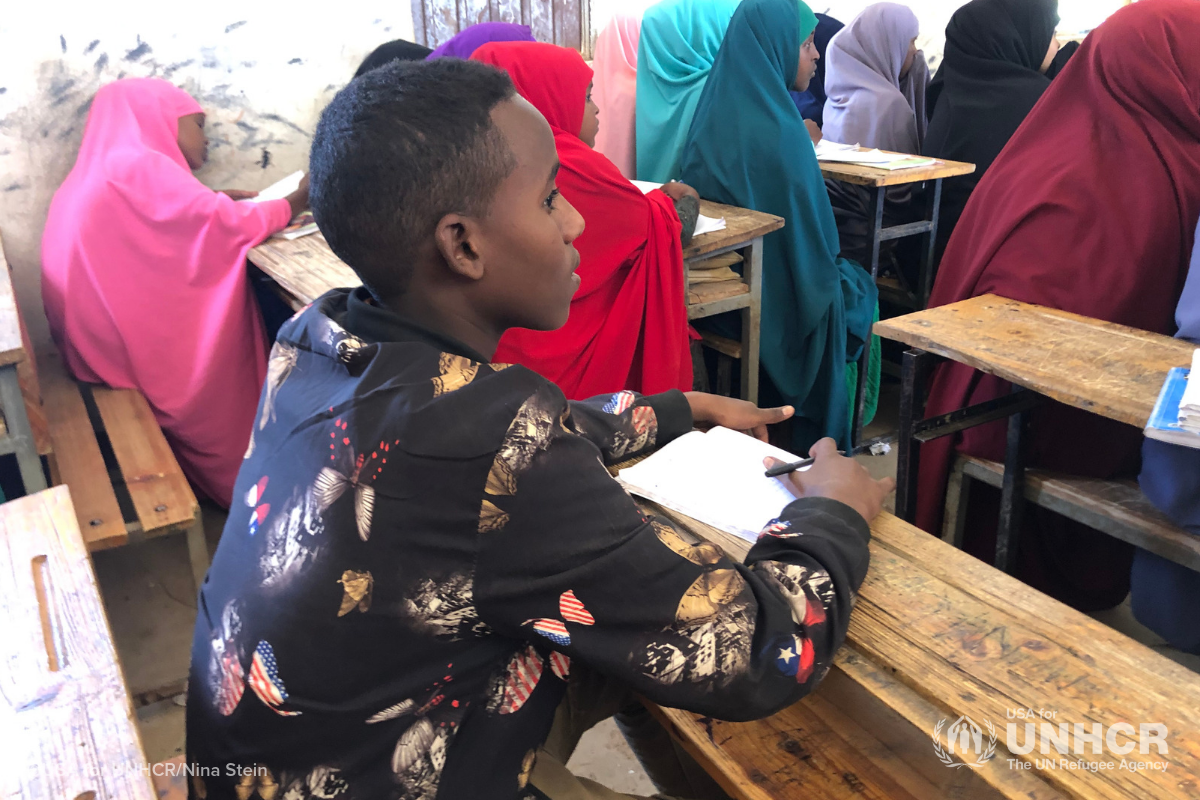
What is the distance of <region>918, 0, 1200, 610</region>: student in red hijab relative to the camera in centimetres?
183

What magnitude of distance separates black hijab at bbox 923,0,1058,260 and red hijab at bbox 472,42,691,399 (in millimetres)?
1734

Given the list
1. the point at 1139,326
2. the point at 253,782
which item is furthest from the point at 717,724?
the point at 1139,326

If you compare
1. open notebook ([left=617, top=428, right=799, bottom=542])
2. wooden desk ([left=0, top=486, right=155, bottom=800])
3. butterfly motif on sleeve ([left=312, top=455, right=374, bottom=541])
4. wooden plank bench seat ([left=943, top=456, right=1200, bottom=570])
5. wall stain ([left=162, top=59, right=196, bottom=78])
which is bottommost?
wooden plank bench seat ([left=943, top=456, right=1200, bottom=570])

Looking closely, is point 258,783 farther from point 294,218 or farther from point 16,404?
point 294,218

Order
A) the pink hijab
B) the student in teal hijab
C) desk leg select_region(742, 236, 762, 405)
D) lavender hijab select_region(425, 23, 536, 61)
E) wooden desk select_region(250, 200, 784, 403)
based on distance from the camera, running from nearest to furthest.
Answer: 1. wooden desk select_region(250, 200, 784, 403)
2. desk leg select_region(742, 236, 762, 405)
3. the student in teal hijab
4. lavender hijab select_region(425, 23, 536, 61)
5. the pink hijab

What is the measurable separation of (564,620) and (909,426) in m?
1.27

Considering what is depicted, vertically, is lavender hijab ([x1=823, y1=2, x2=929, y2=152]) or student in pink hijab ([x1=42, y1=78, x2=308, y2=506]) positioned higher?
lavender hijab ([x1=823, y1=2, x2=929, y2=152])

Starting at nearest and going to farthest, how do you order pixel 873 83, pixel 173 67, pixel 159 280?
pixel 159 280, pixel 173 67, pixel 873 83

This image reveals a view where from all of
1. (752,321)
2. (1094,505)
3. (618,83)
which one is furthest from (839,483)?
(618,83)

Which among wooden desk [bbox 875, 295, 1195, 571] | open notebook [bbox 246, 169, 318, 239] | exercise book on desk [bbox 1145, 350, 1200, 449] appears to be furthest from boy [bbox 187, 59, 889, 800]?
open notebook [bbox 246, 169, 318, 239]

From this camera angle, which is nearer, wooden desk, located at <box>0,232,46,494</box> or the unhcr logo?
the unhcr logo

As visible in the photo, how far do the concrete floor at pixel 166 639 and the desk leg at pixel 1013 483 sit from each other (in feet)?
1.60

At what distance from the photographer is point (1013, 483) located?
5.77 feet

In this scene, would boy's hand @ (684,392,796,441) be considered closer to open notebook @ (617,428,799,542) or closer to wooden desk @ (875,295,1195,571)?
open notebook @ (617,428,799,542)
